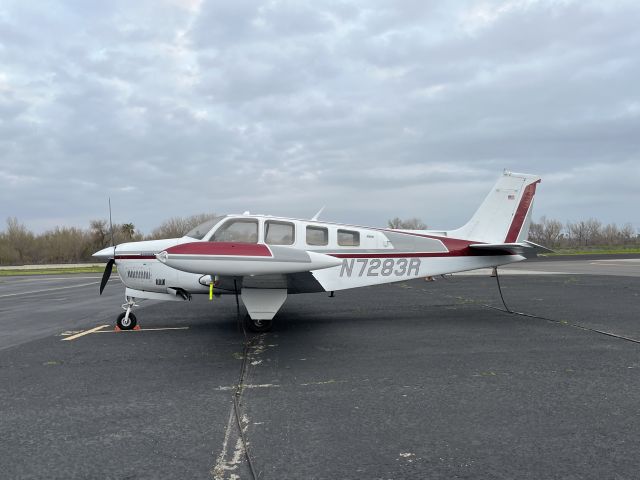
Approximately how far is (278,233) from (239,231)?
70cm

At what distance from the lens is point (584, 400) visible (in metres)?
4.41

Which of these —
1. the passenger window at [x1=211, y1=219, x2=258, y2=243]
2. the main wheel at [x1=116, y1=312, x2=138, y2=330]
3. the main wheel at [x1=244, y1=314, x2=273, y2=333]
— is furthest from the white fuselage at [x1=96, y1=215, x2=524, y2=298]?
the main wheel at [x1=244, y1=314, x2=273, y2=333]

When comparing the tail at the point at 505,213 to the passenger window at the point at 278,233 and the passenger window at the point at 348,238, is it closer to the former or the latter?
the passenger window at the point at 348,238

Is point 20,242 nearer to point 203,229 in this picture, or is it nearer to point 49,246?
point 49,246

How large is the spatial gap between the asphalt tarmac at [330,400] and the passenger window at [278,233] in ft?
5.30

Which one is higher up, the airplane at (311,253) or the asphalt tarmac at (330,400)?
the airplane at (311,253)

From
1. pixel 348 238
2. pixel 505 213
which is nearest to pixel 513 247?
pixel 505 213

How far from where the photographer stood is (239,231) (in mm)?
8453

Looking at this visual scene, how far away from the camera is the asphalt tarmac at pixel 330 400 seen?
125 inches

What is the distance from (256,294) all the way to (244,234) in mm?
1104

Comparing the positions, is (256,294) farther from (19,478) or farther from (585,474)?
(585,474)

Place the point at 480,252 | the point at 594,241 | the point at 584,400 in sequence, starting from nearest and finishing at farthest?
the point at 584,400
the point at 480,252
the point at 594,241

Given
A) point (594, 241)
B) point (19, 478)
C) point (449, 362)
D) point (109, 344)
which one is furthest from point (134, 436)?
point (594, 241)

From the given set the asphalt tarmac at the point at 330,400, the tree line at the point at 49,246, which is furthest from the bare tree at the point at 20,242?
the asphalt tarmac at the point at 330,400
